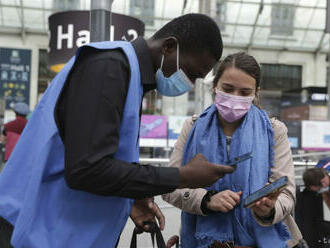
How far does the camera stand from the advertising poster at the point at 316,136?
455 inches

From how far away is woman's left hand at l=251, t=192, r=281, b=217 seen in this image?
1.52 meters

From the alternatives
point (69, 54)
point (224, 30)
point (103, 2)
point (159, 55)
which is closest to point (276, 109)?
point (224, 30)

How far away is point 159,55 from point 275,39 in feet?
77.8

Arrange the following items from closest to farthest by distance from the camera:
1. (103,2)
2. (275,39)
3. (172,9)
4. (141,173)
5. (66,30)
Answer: (141,173)
(103,2)
(66,30)
(172,9)
(275,39)

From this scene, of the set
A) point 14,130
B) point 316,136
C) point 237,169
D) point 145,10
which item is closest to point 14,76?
point 145,10

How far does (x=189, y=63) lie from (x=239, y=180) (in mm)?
535

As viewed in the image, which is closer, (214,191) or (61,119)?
(61,119)

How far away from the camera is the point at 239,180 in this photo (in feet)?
5.63

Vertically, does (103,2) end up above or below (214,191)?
above

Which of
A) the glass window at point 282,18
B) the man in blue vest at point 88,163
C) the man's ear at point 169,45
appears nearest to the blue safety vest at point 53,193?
the man in blue vest at point 88,163

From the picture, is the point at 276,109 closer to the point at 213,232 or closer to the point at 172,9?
the point at 172,9

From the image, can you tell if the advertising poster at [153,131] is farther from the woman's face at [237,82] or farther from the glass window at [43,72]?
the glass window at [43,72]

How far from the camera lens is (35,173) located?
3.97ft

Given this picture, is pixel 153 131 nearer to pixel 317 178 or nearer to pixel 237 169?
pixel 317 178
